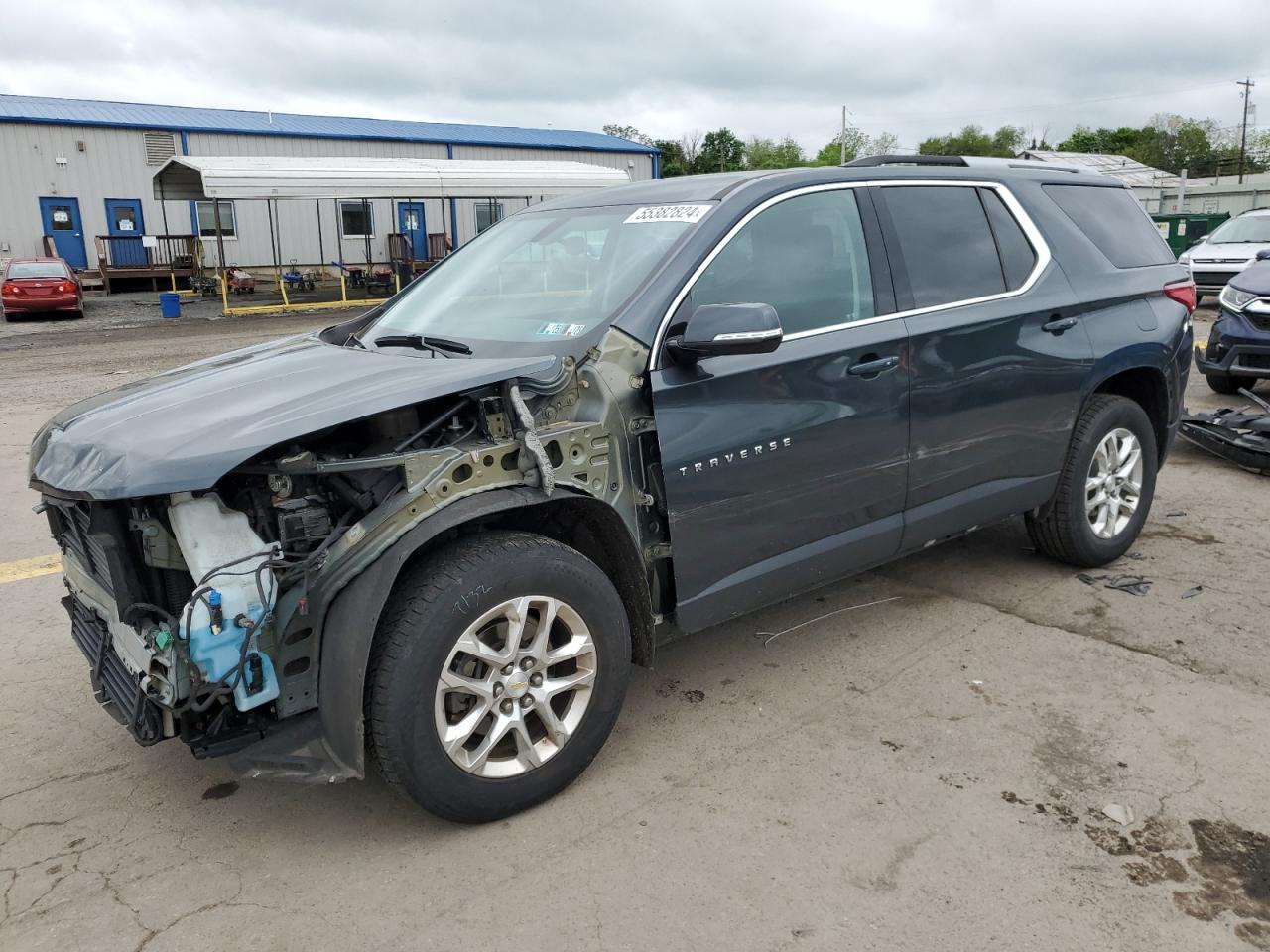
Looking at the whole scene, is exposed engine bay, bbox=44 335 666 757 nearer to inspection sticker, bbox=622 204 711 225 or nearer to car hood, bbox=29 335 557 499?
car hood, bbox=29 335 557 499

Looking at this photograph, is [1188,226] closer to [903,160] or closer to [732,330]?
[903,160]

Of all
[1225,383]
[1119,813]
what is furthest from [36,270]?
[1119,813]

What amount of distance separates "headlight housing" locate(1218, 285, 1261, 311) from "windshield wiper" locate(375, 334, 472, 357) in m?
7.61

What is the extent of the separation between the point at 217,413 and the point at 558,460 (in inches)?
38.6

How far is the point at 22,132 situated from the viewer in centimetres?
2938

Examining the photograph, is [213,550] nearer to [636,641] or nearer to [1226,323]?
[636,641]

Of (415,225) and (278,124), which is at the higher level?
(278,124)

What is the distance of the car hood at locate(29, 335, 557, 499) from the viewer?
2.51 m

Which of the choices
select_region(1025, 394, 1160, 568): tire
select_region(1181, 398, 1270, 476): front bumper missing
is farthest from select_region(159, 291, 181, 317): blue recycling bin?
select_region(1025, 394, 1160, 568): tire

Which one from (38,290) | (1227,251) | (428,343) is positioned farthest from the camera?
(38,290)

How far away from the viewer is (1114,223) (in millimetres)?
4844

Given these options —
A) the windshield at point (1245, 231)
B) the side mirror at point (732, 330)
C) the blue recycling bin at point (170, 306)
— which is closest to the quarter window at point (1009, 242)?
the side mirror at point (732, 330)

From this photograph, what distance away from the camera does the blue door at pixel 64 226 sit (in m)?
30.0

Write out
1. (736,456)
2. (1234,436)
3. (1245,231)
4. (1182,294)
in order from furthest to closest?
(1245,231), (1234,436), (1182,294), (736,456)
